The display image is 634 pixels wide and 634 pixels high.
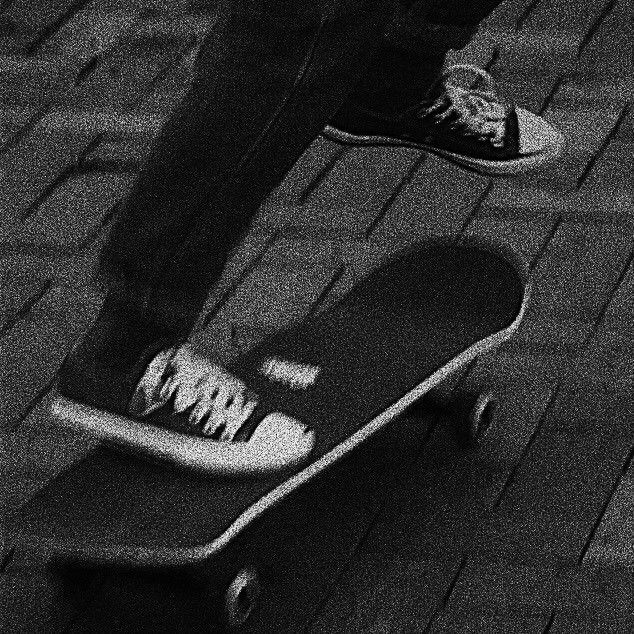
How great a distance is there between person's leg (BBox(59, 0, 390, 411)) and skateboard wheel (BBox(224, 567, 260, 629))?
312 millimetres

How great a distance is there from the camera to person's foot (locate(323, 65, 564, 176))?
7.38 feet

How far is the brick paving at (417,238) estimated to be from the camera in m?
Answer: 2.00

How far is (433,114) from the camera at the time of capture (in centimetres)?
227

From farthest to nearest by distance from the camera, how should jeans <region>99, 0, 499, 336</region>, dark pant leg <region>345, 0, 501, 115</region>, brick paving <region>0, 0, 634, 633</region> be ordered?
dark pant leg <region>345, 0, 501, 115</region>, brick paving <region>0, 0, 634, 633</region>, jeans <region>99, 0, 499, 336</region>

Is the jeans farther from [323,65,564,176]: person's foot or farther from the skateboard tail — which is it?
[323,65,564,176]: person's foot

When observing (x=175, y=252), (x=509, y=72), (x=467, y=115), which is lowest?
(x=509, y=72)

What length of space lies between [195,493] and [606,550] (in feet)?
2.00

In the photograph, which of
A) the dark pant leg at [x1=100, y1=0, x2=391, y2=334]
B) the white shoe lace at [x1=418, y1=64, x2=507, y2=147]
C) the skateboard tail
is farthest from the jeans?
the white shoe lace at [x1=418, y1=64, x2=507, y2=147]

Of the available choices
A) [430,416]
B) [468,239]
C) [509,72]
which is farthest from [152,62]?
[430,416]

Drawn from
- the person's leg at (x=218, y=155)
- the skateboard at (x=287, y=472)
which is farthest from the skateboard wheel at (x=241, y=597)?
the person's leg at (x=218, y=155)

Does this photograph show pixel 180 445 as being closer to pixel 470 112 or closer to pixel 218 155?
Answer: pixel 218 155

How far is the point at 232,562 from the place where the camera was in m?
1.91

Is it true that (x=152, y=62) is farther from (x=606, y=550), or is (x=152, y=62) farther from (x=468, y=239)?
(x=606, y=550)

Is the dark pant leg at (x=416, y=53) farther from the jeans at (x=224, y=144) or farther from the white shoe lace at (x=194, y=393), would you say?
the white shoe lace at (x=194, y=393)
